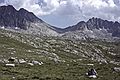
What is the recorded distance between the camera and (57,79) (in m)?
52.7

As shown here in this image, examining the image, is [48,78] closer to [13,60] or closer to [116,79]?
[116,79]

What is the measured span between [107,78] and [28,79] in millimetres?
16647

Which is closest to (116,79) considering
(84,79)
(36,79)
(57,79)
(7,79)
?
(84,79)

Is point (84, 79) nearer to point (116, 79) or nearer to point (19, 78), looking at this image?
point (116, 79)

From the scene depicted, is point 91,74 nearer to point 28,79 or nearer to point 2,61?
point 28,79

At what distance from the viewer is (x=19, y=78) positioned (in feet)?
172

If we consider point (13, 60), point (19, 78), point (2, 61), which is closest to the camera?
point (19, 78)

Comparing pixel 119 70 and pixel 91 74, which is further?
pixel 119 70

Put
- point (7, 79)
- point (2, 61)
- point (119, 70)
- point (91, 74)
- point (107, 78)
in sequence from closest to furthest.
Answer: point (7, 79), point (107, 78), point (91, 74), point (119, 70), point (2, 61)

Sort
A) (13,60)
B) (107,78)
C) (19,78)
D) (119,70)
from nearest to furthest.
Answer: (19,78) < (107,78) < (119,70) < (13,60)

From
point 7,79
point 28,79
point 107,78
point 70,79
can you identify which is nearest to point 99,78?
point 107,78

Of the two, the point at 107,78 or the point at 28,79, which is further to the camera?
the point at 107,78

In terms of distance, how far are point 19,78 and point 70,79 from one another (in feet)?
31.7

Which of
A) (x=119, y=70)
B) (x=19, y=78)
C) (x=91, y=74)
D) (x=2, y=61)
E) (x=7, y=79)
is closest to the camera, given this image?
(x=7, y=79)
